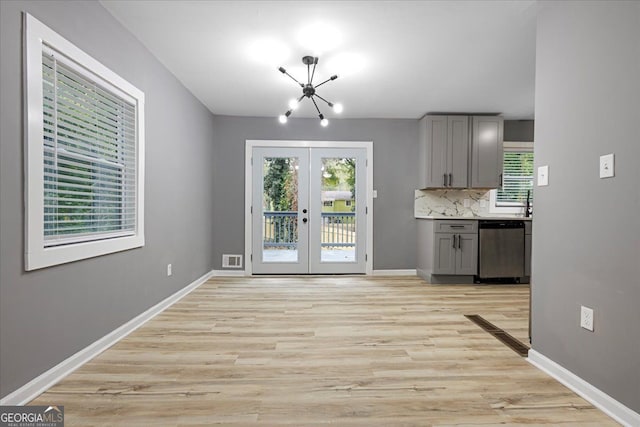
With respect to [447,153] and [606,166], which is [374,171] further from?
[606,166]

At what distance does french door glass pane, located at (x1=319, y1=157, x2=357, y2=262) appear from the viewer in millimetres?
4809

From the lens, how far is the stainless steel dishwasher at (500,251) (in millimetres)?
4293

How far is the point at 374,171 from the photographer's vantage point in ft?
15.8

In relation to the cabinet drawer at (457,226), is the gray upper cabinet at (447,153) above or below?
above

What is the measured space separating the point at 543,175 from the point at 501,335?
54.1 inches

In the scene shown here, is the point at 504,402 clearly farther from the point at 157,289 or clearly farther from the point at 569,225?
the point at 157,289

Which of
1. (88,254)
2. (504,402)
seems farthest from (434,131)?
(88,254)

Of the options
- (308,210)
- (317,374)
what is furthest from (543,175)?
(308,210)

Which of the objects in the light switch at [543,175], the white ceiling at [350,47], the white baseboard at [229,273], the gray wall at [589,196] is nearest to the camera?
the gray wall at [589,196]

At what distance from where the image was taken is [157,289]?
9.93ft

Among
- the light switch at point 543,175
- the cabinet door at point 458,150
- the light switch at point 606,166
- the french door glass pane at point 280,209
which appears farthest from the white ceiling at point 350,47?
the light switch at point 606,166

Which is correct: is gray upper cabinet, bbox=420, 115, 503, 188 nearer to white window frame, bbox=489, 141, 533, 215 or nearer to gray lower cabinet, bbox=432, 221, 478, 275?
Answer: white window frame, bbox=489, 141, 533, 215

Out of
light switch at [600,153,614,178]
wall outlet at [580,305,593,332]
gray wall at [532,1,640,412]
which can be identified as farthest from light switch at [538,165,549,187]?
wall outlet at [580,305,593,332]

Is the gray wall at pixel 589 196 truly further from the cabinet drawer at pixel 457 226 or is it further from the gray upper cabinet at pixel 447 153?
the gray upper cabinet at pixel 447 153
